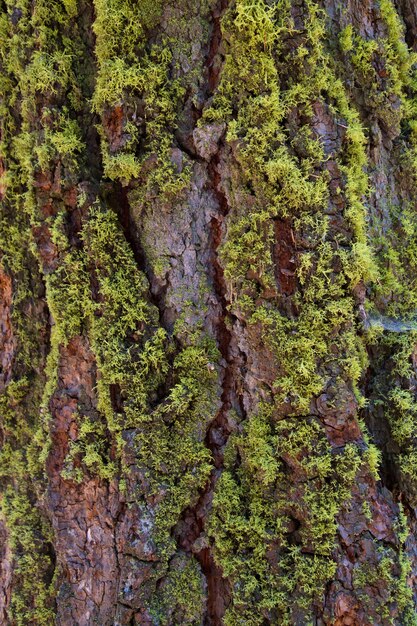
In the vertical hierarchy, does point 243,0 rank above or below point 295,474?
above

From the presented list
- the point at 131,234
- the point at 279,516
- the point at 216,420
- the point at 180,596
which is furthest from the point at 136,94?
the point at 180,596

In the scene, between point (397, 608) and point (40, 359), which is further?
point (40, 359)

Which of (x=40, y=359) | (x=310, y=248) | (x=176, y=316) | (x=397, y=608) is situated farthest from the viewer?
(x=40, y=359)

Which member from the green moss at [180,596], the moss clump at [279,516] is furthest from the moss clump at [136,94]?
the green moss at [180,596]

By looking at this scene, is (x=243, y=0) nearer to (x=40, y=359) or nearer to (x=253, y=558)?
(x=40, y=359)

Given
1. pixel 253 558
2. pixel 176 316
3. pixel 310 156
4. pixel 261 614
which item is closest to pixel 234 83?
pixel 310 156

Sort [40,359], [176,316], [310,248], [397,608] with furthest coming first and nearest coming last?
1. [40,359]
2. [176,316]
3. [310,248]
4. [397,608]

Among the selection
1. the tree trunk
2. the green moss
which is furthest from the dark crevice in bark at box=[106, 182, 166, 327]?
the green moss

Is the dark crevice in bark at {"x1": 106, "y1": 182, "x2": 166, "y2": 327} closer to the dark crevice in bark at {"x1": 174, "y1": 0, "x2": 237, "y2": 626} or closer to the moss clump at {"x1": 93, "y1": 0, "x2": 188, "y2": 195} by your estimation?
the moss clump at {"x1": 93, "y1": 0, "x2": 188, "y2": 195}

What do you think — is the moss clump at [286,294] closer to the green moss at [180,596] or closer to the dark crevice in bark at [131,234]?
the green moss at [180,596]
